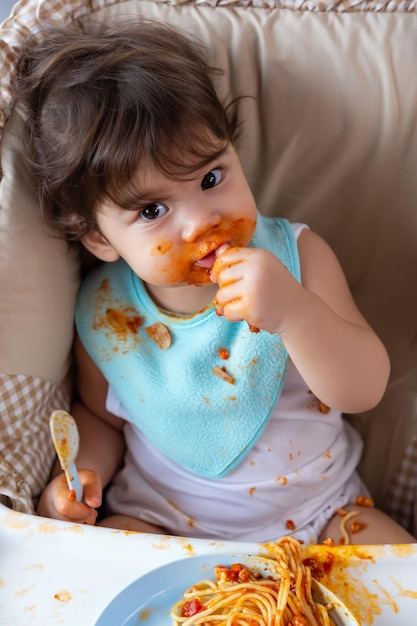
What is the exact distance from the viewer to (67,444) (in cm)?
102

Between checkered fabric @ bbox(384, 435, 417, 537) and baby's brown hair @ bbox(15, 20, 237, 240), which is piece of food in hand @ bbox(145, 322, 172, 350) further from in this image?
checkered fabric @ bbox(384, 435, 417, 537)

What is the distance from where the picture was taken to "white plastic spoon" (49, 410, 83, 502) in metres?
1.01

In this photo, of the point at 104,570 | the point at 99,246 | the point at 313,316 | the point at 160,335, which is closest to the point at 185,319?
the point at 160,335

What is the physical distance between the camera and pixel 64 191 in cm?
107

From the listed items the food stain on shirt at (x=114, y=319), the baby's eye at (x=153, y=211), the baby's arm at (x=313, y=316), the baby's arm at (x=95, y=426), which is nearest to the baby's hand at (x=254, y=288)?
the baby's arm at (x=313, y=316)

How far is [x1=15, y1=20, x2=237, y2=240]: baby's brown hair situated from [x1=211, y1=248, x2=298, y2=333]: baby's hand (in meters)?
0.15

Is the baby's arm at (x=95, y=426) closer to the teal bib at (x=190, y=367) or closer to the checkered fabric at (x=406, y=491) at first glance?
the teal bib at (x=190, y=367)

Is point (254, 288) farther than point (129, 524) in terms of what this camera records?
No

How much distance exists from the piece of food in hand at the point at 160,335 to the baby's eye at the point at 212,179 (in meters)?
0.29

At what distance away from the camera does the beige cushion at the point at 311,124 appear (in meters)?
1.18

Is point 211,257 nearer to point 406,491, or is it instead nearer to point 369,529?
point 369,529

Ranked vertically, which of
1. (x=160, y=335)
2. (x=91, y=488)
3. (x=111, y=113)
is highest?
(x=111, y=113)

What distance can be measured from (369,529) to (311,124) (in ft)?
2.16

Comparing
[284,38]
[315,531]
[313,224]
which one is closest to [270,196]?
[313,224]
